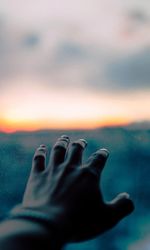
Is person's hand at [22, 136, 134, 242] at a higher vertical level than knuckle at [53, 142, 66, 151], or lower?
lower

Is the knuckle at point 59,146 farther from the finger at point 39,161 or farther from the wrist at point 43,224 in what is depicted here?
the wrist at point 43,224

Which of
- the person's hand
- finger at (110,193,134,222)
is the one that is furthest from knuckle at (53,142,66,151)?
finger at (110,193,134,222)

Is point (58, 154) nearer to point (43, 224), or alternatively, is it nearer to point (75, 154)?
point (75, 154)

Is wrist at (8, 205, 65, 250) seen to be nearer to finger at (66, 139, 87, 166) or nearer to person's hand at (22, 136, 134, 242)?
person's hand at (22, 136, 134, 242)

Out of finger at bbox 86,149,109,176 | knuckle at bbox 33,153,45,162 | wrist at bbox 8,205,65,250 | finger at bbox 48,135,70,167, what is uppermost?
knuckle at bbox 33,153,45,162

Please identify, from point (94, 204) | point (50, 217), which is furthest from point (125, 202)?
point (50, 217)

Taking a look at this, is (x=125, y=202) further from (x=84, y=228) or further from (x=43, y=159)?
(x=43, y=159)

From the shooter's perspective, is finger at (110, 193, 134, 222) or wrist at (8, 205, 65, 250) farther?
finger at (110, 193, 134, 222)

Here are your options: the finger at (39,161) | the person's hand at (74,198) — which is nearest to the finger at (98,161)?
the person's hand at (74,198)
